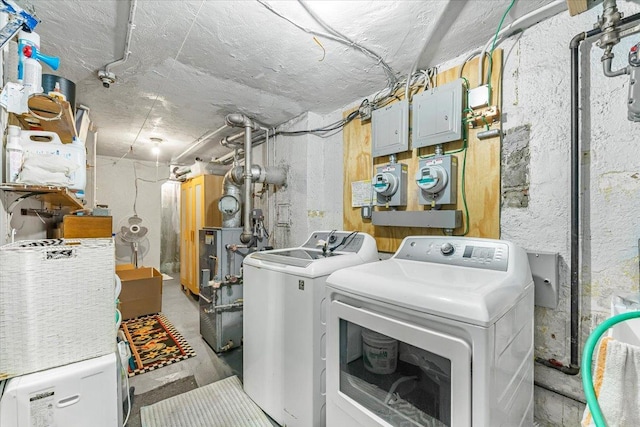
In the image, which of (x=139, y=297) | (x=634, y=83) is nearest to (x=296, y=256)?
(x=634, y=83)

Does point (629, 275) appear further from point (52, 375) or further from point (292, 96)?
point (52, 375)

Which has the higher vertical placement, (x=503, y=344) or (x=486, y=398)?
(x=503, y=344)

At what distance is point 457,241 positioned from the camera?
152 centimetres

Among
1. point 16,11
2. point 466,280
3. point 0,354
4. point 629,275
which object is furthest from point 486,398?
point 16,11

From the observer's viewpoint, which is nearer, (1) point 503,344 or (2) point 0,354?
(1) point 503,344

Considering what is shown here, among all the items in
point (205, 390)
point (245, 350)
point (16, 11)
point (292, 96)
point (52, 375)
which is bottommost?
point (205, 390)

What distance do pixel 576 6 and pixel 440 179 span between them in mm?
986

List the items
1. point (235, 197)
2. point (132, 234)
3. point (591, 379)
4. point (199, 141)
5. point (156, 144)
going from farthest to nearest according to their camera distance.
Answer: point (132, 234) → point (156, 144) → point (199, 141) → point (235, 197) → point (591, 379)

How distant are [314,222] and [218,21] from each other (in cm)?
180

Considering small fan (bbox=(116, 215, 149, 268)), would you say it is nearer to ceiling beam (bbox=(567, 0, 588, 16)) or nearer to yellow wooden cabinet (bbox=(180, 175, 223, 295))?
yellow wooden cabinet (bbox=(180, 175, 223, 295))

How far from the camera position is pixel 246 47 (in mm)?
1747

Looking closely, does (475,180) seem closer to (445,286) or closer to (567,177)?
(567,177)

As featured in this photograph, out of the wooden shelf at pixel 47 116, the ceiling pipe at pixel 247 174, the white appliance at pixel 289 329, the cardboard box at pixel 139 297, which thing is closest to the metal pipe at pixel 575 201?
the white appliance at pixel 289 329

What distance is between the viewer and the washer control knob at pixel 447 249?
4.86 ft
